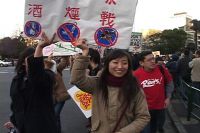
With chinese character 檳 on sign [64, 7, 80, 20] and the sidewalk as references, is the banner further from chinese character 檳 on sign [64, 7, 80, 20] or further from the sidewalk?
chinese character 檳 on sign [64, 7, 80, 20]

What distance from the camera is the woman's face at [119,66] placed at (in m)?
3.90

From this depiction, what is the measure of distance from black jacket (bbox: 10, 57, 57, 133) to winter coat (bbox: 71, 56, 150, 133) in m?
0.58

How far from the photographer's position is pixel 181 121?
10484 mm

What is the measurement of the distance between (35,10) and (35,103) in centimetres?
116

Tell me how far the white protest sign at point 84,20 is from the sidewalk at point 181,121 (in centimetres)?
433

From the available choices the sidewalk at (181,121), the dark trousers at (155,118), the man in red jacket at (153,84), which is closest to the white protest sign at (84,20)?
the man in red jacket at (153,84)

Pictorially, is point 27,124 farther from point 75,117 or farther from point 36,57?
point 75,117

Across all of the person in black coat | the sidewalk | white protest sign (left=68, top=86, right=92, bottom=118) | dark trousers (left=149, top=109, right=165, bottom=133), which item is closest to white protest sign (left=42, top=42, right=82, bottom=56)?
white protest sign (left=68, top=86, right=92, bottom=118)

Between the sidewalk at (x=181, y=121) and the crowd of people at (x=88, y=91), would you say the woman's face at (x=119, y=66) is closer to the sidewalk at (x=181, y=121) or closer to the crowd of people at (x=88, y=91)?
the crowd of people at (x=88, y=91)

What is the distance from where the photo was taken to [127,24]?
17.5 feet

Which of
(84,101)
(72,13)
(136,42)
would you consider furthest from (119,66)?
(136,42)

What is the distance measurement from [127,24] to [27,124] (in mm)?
1595

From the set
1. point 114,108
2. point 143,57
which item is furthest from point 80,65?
point 143,57

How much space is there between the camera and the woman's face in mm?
3896
